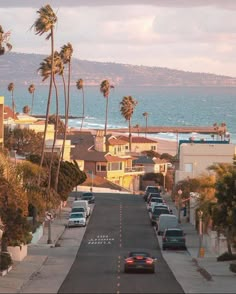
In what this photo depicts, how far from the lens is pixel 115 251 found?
6253 centimetres

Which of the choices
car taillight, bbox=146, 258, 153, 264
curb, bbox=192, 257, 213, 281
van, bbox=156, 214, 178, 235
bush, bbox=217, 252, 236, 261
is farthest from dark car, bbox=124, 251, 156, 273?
van, bbox=156, 214, 178, 235

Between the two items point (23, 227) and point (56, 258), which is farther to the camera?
point (56, 258)

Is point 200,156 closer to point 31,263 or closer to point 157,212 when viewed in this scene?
point 157,212

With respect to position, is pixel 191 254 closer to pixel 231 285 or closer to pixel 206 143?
pixel 231 285

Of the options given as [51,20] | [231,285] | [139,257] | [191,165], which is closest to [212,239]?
[139,257]

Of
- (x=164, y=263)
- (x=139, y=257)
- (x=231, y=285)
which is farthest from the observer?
(x=164, y=263)

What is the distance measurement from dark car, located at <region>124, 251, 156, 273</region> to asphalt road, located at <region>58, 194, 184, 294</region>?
36 centimetres

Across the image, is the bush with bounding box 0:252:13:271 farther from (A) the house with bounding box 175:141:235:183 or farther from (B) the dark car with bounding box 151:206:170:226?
(A) the house with bounding box 175:141:235:183

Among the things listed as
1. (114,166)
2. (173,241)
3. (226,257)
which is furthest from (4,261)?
(114,166)

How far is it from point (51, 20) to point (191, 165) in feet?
94.6

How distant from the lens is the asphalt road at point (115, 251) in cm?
4362

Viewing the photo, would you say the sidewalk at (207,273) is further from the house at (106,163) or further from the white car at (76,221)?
the house at (106,163)

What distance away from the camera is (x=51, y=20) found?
79125 millimetres

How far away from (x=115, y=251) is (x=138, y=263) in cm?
1357
